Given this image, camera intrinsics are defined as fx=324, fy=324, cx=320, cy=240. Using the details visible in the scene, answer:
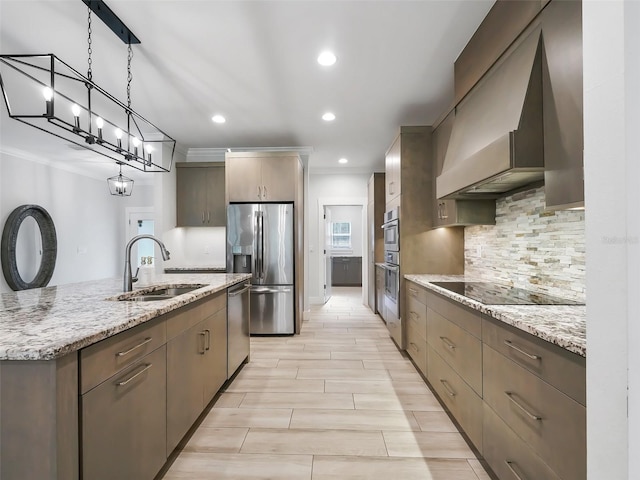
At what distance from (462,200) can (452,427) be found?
172cm

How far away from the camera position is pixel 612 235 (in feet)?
1.90

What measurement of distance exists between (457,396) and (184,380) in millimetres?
1633

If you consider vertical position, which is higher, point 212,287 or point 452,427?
point 212,287

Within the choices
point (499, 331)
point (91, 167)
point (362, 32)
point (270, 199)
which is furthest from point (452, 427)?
point (91, 167)

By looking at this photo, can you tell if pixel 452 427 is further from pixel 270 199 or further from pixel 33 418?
pixel 270 199

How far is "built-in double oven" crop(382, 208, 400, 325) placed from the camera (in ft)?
11.6

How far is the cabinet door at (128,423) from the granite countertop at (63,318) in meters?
0.20

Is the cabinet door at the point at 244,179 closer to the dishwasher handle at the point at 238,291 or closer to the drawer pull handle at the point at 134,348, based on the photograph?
the dishwasher handle at the point at 238,291

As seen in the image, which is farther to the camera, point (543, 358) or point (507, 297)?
point (507, 297)

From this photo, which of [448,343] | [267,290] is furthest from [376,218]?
[448,343]

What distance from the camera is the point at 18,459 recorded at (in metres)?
0.94

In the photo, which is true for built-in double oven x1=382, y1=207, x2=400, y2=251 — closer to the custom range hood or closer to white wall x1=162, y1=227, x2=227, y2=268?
the custom range hood

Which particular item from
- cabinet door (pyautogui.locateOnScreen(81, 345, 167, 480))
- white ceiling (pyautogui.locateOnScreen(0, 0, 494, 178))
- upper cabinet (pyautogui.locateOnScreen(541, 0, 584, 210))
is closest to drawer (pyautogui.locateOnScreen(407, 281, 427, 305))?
upper cabinet (pyautogui.locateOnScreen(541, 0, 584, 210))

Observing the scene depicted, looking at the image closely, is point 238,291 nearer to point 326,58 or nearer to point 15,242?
point 326,58
